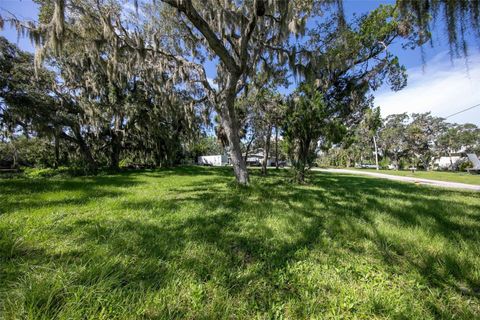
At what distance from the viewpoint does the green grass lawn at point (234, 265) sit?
4.52 feet

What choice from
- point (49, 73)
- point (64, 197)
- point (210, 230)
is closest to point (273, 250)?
point (210, 230)

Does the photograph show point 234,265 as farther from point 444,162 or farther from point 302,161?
point 444,162

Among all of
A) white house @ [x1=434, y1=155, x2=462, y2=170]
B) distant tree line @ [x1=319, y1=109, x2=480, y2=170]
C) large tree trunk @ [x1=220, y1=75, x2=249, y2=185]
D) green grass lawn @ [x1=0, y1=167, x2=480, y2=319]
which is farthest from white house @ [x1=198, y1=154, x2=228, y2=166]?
white house @ [x1=434, y1=155, x2=462, y2=170]

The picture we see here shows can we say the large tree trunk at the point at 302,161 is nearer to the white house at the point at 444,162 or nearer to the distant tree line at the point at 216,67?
the distant tree line at the point at 216,67

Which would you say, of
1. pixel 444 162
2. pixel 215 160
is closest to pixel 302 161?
pixel 215 160

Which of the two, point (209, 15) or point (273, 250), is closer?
point (273, 250)

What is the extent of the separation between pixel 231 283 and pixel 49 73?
16.6 metres

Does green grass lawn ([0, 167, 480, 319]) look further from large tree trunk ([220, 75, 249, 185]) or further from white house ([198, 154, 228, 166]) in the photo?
white house ([198, 154, 228, 166])

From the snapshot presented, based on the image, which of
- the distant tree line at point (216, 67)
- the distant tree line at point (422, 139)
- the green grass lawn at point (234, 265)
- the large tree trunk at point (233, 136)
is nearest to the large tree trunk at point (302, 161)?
the distant tree line at point (216, 67)

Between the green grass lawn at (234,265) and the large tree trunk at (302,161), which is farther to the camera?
the large tree trunk at (302,161)

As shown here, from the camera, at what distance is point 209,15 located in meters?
6.51

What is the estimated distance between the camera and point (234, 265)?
1979 mm

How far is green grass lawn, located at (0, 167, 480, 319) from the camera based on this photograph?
1.38 metres

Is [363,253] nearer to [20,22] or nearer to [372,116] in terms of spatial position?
[20,22]
